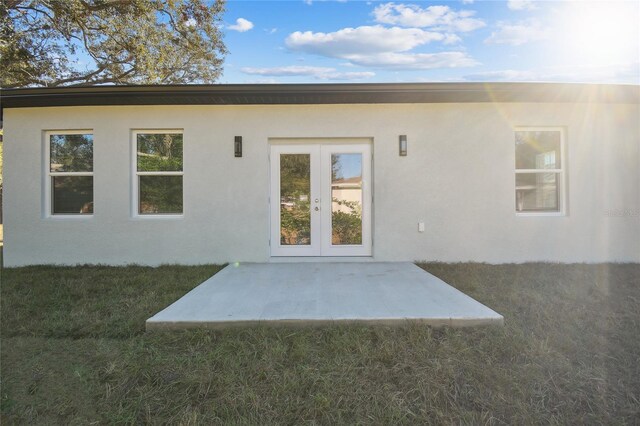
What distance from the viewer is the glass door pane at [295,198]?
617cm

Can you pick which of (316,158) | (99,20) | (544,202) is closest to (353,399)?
(316,158)

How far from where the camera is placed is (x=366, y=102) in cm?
591

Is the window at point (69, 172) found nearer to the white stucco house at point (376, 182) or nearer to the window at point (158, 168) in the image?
the white stucco house at point (376, 182)

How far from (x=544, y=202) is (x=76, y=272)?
8.56m

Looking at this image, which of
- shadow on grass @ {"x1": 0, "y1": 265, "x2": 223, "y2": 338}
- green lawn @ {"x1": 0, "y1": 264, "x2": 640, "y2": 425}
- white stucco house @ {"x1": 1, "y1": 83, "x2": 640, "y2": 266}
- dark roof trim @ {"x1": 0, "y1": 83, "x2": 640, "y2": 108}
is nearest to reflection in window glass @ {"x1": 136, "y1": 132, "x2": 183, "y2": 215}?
white stucco house @ {"x1": 1, "y1": 83, "x2": 640, "y2": 266}

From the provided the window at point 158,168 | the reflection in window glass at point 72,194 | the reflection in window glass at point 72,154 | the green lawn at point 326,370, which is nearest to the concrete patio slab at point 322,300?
the green lawn at point 326,370

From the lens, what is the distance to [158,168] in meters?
6.16

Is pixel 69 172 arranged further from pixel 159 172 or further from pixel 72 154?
pixel 159 172

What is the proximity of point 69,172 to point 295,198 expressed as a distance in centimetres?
436

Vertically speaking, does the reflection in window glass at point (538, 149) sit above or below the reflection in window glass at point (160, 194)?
above

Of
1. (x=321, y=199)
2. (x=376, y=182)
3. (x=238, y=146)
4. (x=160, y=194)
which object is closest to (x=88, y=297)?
(x=160, y=194)

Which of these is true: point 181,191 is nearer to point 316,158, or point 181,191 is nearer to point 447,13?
point 316,158

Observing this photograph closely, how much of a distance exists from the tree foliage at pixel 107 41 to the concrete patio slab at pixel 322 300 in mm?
8663

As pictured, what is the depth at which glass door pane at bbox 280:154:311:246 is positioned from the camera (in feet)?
20.2
